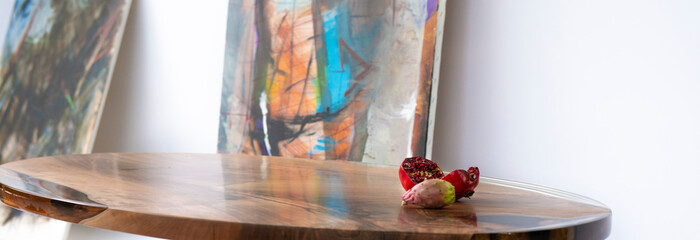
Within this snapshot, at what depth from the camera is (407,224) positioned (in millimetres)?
759

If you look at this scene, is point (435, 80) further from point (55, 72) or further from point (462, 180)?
point (55, 72)

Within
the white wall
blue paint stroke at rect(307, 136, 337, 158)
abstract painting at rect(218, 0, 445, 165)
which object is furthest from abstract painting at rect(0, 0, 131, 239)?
the white wall

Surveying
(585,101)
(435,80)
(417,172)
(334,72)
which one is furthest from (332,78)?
(417,172)

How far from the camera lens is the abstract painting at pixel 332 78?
6.73 ft

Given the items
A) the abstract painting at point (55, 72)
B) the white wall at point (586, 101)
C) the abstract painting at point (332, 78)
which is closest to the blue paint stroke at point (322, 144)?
the abstract painting at point (332, 78)

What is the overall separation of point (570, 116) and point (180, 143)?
2.04 m

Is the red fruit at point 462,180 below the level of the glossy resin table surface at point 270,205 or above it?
above

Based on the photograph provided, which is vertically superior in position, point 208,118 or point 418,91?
point 418,91

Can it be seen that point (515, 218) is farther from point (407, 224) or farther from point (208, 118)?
point (208, 118)

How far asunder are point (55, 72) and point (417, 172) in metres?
2.47

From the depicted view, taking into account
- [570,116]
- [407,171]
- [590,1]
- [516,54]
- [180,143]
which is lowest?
[180,143]

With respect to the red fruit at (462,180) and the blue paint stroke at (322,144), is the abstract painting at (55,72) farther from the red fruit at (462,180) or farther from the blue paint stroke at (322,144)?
the red fruit at (462,180)

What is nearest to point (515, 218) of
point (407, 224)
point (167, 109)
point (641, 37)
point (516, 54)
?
point (407, 224)

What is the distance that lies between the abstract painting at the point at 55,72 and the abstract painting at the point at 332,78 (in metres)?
0.73
